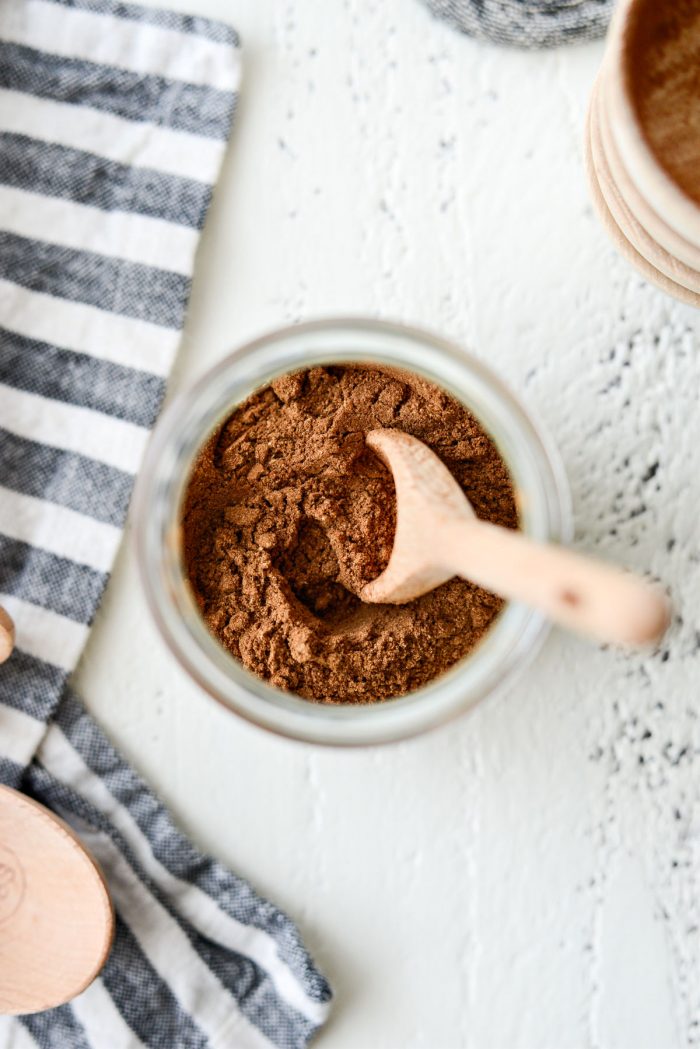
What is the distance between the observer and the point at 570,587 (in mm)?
305

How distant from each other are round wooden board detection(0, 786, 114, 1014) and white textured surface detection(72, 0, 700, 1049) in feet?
0.19

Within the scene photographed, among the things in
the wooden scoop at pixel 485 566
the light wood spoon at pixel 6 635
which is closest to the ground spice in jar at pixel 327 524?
the wooden scoop at pixel 485 566

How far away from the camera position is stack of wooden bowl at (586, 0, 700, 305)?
370 millimetres

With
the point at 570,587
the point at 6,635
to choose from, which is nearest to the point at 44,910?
the point at 6,635

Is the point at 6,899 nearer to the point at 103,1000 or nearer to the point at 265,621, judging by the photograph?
the point at 103,1000

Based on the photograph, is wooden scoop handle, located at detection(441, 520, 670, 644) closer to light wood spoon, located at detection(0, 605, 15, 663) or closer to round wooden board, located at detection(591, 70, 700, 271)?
round wooden board, located at detection(591, 70, 700, 271)

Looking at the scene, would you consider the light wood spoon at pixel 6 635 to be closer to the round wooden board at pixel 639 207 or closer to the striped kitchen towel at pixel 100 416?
the striped kitchen towel at pixel 100 416

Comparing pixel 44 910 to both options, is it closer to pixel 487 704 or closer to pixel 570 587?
pixel 487 704

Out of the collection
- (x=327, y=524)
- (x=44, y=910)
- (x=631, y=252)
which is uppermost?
(x=631, y=252)

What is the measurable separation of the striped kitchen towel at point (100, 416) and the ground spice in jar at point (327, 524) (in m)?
0.11

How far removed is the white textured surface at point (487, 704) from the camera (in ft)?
1.70

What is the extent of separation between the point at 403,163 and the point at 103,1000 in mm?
460

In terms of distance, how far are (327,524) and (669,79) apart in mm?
220

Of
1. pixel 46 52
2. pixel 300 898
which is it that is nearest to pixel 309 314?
pixel 46 52
